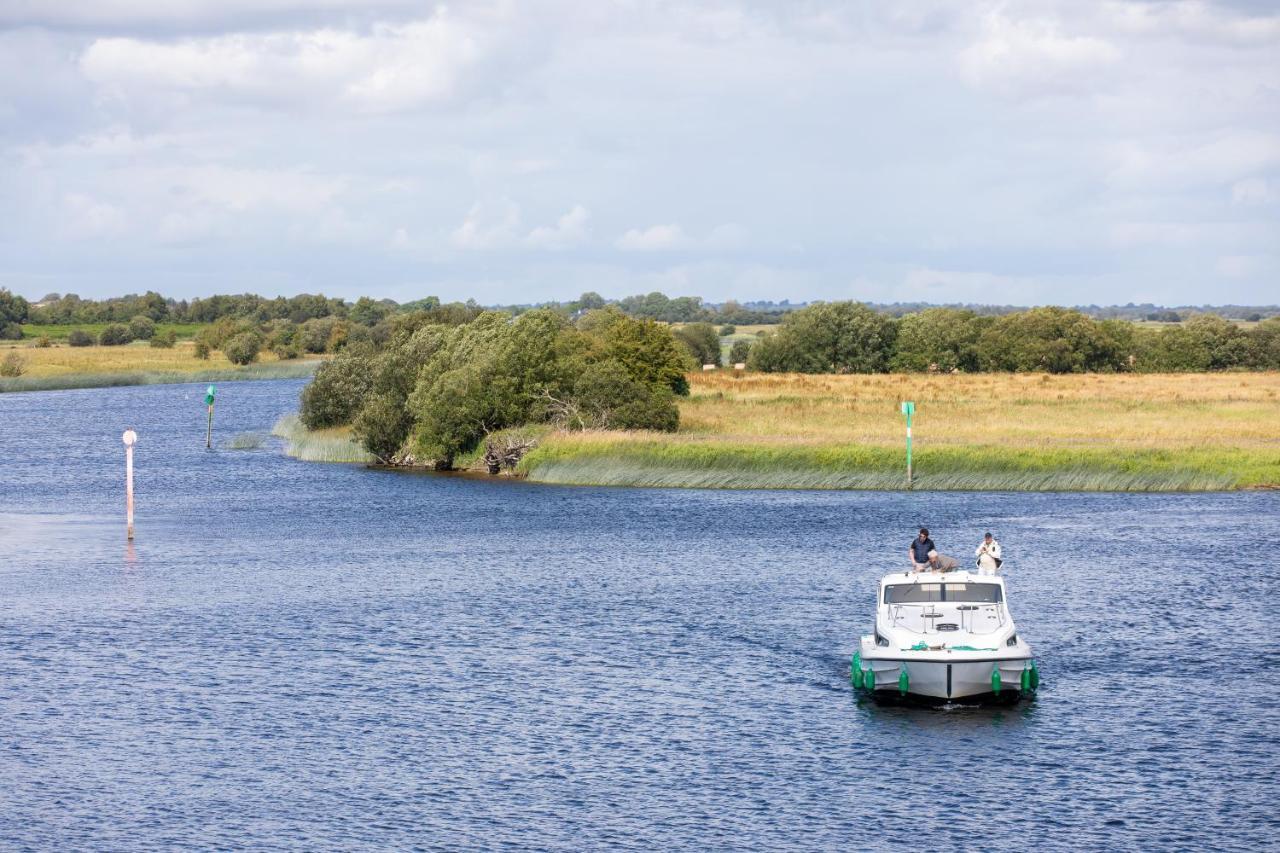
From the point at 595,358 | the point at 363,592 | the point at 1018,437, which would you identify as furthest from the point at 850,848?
the point at 595,358

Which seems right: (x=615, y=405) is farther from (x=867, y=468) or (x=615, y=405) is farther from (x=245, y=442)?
(x=245, y=442)

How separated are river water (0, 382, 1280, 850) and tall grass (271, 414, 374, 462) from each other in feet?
89.8

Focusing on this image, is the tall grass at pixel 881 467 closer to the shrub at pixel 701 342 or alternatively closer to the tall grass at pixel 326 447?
the tall grass at pixel 326 447

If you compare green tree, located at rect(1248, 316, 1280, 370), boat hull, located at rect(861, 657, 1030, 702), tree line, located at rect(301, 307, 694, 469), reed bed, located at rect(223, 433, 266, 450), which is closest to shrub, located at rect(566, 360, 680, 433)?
tree line, located at rect(301, 307, 694, 469)

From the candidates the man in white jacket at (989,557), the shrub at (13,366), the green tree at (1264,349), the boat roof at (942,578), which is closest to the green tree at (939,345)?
the green tree at (1264,349)

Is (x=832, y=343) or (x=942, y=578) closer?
(x=942, y=578)

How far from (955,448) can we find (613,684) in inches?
1796

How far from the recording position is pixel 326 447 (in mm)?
105562

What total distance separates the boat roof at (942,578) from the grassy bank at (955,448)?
4043 cm

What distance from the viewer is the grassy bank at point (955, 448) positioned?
265ft

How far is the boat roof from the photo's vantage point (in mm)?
41250

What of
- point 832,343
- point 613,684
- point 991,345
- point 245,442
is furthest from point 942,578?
point 832,343

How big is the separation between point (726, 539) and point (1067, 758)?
3295 centimetres

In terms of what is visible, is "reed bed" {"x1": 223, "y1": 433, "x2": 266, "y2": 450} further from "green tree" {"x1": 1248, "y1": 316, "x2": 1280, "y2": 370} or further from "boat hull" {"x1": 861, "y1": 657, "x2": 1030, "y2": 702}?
"green tree" {"x1": 1248, "y1": 316, "x2": 1280, "y2": 370}
